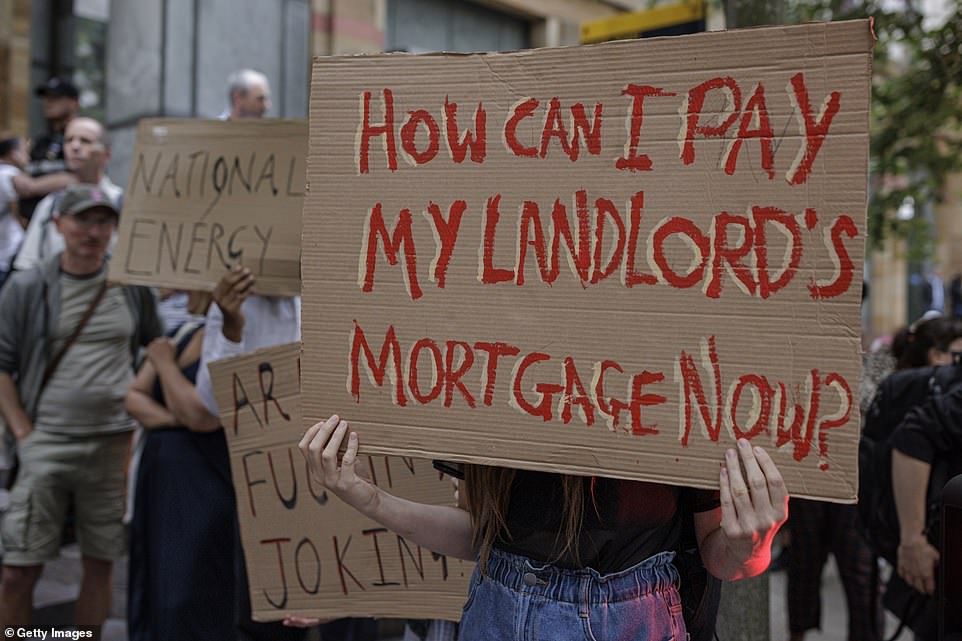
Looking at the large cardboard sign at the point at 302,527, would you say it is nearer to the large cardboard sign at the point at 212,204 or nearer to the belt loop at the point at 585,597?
the large cardboard sign at the point at 212,204

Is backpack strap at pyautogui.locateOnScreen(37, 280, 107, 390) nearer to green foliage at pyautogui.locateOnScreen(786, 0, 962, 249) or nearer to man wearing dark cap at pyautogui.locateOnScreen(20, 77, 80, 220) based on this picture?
man wearing dark cap at pyautogui.locateOnScreen(20, 77, 80, 220)

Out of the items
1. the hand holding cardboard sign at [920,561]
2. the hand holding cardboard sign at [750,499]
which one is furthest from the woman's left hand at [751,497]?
the hand holding cardboard sign at [920,561]

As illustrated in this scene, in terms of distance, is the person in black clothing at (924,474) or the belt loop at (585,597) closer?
the belt loop at (585,597)

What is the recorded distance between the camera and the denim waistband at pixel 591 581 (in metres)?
1.88

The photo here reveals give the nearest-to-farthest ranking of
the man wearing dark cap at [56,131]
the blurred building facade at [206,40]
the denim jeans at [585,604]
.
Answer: the denim jeans at [585,604] → the man wearing dark cap at [56,131] → the blurred building facade at [206,40]

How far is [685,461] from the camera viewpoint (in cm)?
179

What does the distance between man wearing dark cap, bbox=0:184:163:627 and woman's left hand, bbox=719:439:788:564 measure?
3386 millimetres

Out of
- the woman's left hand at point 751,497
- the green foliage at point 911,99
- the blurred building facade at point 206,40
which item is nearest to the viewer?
the woman's left hand at point 751,497

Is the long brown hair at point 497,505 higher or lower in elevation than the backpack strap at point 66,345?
lower

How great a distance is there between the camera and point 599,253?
1.88 meters

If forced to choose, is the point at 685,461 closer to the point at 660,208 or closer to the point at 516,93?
the point at 660,208

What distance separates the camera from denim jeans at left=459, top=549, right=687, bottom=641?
1863 millimetres

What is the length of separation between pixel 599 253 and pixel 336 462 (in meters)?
0.64

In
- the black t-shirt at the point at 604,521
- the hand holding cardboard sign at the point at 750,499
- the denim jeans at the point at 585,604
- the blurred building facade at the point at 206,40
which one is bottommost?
the denim jeans at the point at 585,604
